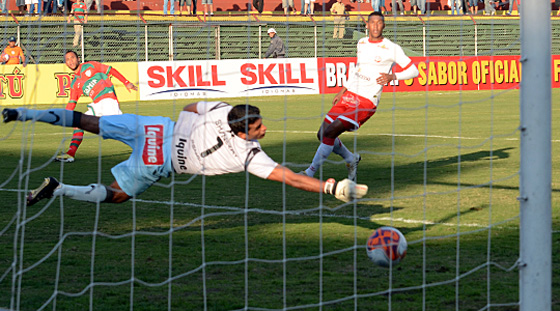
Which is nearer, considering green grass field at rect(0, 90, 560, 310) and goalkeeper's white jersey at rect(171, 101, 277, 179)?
green grass field at rect(0, 90, 560, 310)

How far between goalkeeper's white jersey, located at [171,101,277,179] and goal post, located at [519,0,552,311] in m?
2.21

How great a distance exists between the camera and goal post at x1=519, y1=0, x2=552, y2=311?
15.7 ft

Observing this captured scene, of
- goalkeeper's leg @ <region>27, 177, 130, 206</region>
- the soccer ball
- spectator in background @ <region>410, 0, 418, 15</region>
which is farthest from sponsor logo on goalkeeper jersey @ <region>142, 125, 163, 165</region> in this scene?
spectator in background @ <region>410, 0, 418, 15</region>

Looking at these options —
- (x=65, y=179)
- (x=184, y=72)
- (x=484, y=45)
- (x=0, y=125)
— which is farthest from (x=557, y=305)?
(x=484, y=45)

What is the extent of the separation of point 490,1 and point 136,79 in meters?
15.6

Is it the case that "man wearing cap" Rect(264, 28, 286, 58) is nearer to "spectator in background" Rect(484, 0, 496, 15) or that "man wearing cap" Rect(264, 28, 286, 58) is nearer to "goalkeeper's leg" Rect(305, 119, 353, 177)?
"spectator in background" Rect(484, 0, 496, 15)

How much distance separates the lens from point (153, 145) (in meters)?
6.73

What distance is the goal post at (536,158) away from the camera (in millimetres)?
4777

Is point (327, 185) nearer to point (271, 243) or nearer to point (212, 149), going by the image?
point (212, 149)

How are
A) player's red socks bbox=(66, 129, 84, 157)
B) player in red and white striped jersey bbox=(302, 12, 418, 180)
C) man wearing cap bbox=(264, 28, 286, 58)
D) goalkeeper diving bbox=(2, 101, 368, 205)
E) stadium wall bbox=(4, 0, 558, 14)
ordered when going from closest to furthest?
goalkeeper diving bbox=(2, 101, 368, 205) < player in red and white striped jersey bbox=(302, 12, 418, 180) < player's red socks bbox=(66, 129, 84, 157) < man wearing cap bbox=(264, 28, 286, 58) < stadium wall bbox=(4, 0, 558, 14)

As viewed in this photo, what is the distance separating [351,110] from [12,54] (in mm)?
17195

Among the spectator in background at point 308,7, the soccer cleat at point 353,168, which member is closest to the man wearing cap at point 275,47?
the spectator in background at point 308,7

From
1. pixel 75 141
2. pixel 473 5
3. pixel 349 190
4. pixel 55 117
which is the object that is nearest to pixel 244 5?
pixel 473 5

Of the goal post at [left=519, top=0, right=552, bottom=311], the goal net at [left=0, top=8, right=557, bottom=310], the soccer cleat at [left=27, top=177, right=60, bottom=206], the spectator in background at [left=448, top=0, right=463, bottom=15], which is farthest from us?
the spectator in background at [left=448, top=0, right=463, bottom=15]
